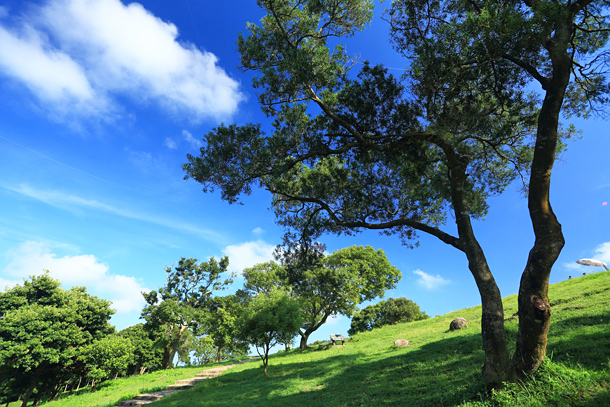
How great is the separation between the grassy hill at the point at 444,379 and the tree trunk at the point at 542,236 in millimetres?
513

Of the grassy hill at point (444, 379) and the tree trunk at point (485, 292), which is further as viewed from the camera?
the tree trunk at point (485, 292)

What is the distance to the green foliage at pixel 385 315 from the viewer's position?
5185 cm

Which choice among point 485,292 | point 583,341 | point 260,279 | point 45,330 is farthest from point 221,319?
point 583,341

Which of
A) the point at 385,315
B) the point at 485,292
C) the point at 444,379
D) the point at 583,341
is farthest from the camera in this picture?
the point at 385,315

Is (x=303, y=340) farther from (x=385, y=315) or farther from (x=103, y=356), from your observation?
(x=385, y=315)

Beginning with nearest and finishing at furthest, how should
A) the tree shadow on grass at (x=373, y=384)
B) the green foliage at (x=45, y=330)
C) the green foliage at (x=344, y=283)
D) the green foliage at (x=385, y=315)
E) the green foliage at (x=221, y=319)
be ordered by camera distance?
the tree shadow on grass at (x=373, y=384)
the green foliage at (x=45, y=330)
the green foliage at (x=344, y=283)
the green foliage at (x=221, y=319)
the green foliage at (x=385, y=315)

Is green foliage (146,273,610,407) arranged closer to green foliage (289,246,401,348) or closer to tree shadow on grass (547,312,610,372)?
tree shadow on grass (547,312,610,372)

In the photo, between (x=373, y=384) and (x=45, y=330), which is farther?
(x=45, y=330)

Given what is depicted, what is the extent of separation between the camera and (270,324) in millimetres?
18812

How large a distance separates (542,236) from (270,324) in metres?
16.3

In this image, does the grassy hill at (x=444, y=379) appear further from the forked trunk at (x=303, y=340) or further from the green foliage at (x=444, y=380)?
the forked trunk at (x=303, y=340)

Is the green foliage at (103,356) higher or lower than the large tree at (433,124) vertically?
lower

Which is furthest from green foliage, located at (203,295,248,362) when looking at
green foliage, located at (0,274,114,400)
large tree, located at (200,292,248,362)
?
green foliage, located at (0,274,114,400)

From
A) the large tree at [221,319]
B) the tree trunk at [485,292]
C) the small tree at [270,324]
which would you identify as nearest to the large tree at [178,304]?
the large tree at [221,319]
